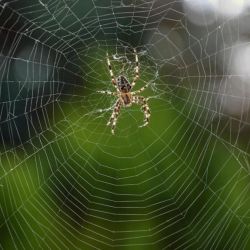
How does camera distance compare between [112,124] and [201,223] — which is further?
[112,124]

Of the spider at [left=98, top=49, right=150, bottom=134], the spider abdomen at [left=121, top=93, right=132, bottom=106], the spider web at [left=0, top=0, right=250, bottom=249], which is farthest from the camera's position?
the spider abdomen at [left=121, top=93, right=132, bottom=106]

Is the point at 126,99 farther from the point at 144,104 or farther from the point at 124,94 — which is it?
the point at 144,104

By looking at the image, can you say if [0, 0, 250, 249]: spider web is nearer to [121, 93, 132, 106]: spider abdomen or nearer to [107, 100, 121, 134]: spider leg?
[107, 100, 121, 134]: spider leg

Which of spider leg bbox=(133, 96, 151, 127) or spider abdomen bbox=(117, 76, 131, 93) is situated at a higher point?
spider abdomen bbox=(117, 76, 131, 93)

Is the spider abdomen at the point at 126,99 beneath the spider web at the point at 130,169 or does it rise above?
above

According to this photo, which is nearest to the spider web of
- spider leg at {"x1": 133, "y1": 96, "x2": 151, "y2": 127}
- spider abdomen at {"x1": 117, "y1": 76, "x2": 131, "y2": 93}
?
spider leg at {"x1": 133, "y1": 96, "x2": 151, "y2": 127}

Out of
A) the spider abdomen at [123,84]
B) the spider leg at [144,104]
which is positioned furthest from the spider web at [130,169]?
the spider abdomen at [123,84]

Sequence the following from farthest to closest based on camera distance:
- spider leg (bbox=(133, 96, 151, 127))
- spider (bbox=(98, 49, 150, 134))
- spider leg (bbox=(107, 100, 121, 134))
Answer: spider (bbox=(98, 49, 150, 134)), spider leg (bbox=(107, 100, 121, 134)), spider leg (bbox=(133, 96, 151, 127))

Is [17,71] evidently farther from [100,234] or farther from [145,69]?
[100,234]

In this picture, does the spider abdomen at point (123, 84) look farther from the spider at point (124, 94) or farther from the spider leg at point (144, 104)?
the spider leg at point (144, 104)

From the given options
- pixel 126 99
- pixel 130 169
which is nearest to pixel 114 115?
pixel 126 99

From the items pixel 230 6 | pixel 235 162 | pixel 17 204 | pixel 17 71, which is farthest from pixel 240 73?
pixel 17 71
